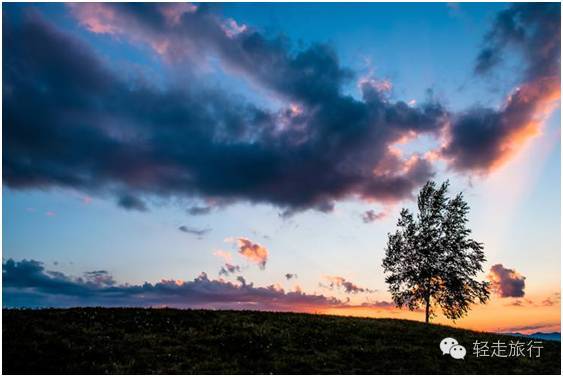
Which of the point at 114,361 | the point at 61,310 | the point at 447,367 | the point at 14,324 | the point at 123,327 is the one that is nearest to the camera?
the point at 114,361

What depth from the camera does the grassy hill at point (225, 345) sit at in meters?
26.2

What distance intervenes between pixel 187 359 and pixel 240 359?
2.96 m

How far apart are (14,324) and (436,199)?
40158 millimetres

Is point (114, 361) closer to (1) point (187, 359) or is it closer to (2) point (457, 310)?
(1) point (187, 359)

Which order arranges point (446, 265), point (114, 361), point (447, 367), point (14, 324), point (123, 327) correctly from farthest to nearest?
point (446, 265) < point (123, 327) < point (14, 324) < point (447, 367) < point (114, 361)

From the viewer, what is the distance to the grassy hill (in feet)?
86.0

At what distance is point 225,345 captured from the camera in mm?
30188

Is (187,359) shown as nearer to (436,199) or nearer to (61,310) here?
(61,310)

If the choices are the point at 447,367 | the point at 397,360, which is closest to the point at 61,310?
the point at 397,360

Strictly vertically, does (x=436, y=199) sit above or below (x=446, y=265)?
above

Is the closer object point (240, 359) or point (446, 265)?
point (240, 359)

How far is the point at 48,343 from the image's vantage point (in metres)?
28.0

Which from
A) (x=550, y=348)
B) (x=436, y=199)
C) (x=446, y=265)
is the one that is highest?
(x=436, y=199)

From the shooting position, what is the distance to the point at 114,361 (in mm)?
26203
